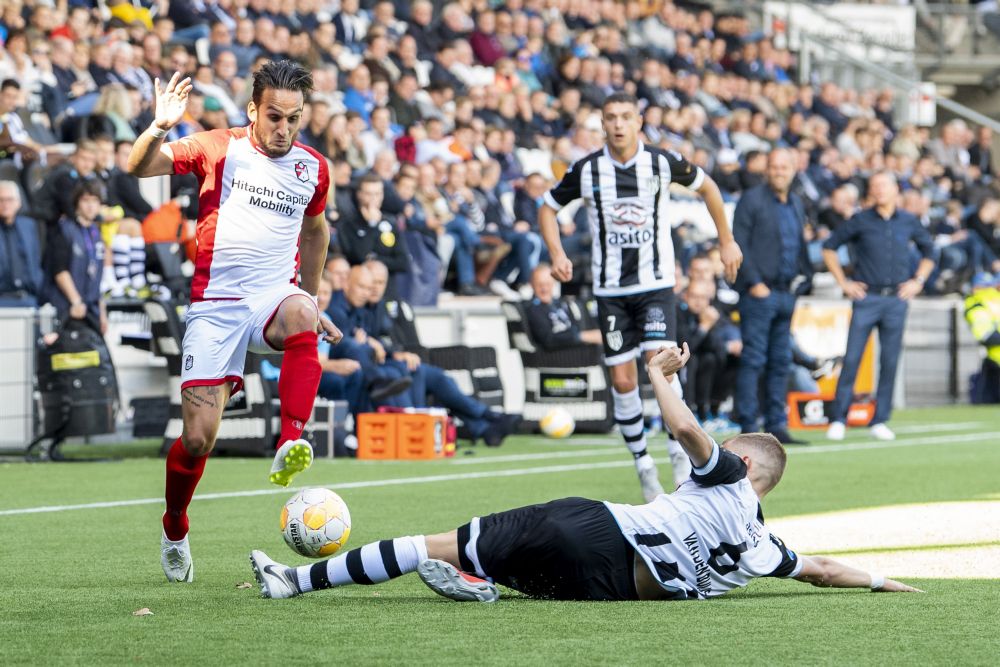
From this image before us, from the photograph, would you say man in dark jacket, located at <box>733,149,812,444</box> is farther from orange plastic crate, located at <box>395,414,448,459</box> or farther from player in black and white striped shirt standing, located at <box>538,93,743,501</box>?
player in black and white striped shirt standing, located at <box>538,93,743,501</box>

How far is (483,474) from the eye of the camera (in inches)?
490

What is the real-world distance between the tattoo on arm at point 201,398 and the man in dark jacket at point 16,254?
25.4ft

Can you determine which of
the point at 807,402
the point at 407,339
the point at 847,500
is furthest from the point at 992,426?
the point at 847,500

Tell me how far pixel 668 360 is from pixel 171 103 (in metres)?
2.34

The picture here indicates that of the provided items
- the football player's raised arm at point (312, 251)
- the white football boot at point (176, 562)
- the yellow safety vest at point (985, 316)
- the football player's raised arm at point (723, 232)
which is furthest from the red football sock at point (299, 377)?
the yellow safety vest at point (985, 316)

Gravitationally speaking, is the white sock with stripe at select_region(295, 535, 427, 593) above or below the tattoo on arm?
below

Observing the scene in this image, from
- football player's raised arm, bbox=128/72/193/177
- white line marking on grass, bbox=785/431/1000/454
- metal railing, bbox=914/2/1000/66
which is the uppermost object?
metal railing, bbox=914/2/1000/66

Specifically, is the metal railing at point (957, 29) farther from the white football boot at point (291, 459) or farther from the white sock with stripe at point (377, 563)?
the white sock with stripe at point (377, 563)

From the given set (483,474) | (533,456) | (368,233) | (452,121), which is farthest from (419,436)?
(452,121)

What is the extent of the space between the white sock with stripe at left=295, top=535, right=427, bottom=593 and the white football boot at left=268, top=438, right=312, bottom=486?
594 millimetres

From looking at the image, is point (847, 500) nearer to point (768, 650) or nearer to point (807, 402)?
point (768, 650)

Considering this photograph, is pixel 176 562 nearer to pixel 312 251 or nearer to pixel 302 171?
pixel 312 251

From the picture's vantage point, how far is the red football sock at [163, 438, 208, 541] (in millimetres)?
7012

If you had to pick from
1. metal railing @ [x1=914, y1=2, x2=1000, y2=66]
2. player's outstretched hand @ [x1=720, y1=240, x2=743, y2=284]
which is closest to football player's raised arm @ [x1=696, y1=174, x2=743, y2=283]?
player's outstretched hand @ [x1=720, y1=240, x2=743, y2=284]
